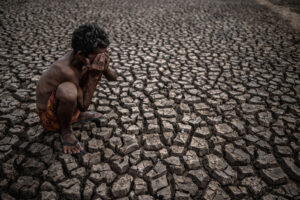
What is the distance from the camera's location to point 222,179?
5.95 feet

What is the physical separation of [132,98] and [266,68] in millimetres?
2490

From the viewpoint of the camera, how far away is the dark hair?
1.69 m

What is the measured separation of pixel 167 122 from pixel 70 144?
110cm

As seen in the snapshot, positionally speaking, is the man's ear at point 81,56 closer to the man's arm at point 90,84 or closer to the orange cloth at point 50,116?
the man's arm at point 90,84

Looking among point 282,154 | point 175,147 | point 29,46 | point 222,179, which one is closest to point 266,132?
point 282,154

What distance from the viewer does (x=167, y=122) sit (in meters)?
2.42

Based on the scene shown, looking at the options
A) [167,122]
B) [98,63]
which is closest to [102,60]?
[98,63]

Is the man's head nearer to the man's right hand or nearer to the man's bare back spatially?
the man's right hand

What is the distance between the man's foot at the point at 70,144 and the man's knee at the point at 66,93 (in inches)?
17.6

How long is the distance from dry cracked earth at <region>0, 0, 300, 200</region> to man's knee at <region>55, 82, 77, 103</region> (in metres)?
0.59

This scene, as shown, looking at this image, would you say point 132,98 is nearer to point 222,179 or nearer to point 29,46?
point 222,179

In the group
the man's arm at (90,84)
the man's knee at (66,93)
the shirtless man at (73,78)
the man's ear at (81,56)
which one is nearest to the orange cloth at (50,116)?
the shirtless man at (73,78)

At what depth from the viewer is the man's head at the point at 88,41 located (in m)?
1.69

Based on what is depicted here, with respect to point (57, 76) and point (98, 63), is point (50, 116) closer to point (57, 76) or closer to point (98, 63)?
point (57, 76)
